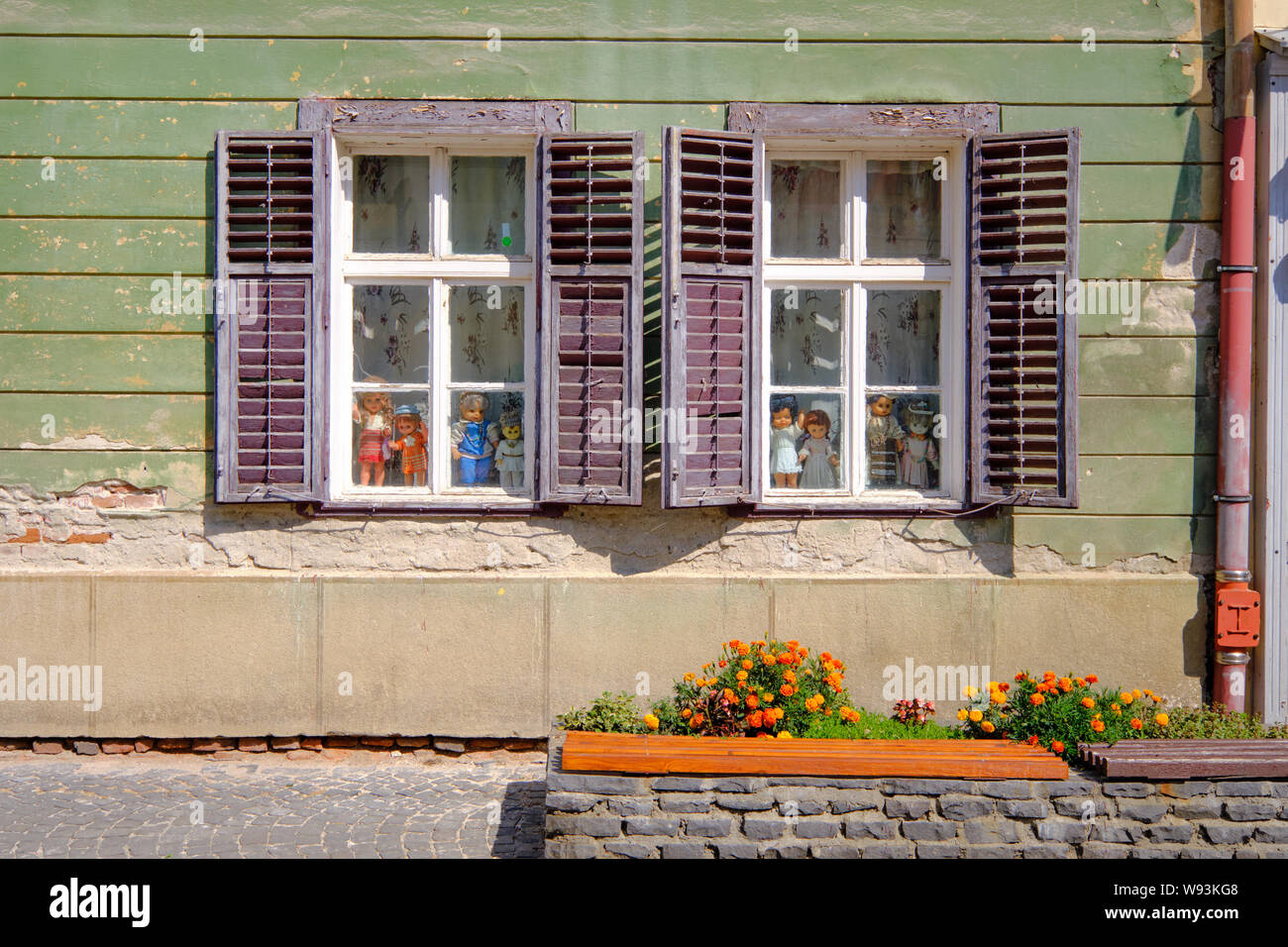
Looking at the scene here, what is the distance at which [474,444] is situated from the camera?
217 inches

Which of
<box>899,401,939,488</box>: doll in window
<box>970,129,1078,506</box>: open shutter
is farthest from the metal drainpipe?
<box>899,401,939,488</box>: doll in window

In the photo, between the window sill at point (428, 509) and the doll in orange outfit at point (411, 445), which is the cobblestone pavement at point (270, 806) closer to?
the window sill at point (428, 509)

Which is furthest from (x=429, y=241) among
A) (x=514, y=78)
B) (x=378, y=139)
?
(x=514, y=78)

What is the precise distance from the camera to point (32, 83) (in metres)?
5.29

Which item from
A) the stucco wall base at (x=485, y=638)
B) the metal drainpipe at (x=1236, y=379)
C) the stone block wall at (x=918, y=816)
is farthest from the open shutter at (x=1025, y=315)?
the stone block wall at (x=918, y=816)

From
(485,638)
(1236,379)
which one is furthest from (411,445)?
(1236,379)

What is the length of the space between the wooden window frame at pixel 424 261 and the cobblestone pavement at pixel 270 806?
1.27 meters

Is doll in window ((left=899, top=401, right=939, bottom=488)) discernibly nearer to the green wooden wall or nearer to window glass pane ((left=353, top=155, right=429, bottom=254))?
the green wooden wall

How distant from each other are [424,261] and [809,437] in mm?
2169

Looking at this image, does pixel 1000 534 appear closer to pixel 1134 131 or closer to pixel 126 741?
pixel 1134 131

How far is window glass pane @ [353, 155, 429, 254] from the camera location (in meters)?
5.51

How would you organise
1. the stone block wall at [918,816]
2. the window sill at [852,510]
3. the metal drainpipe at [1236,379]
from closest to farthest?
1. the stone block wall at [918,816]
2. the metal drainpipe at [1236,379]
3. the window sill at [852,510]

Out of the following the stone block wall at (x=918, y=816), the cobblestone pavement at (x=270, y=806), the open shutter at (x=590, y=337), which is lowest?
the cobblestone pavement at (x=270, y=806)

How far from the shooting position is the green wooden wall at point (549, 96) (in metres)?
5.30
